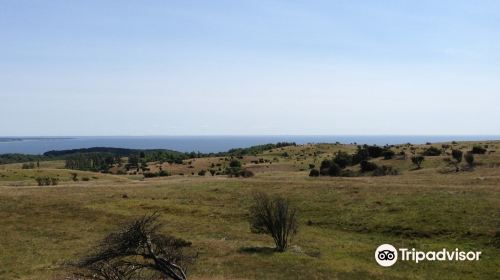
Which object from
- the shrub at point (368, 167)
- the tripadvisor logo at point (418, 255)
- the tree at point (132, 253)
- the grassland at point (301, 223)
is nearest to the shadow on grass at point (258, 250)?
the grassland at point (301, 223)

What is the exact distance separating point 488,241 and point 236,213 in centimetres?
2431

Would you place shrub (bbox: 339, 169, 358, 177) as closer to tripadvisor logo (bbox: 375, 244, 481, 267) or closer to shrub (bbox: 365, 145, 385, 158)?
shrub (bbox: 365, 145, 385, 158)

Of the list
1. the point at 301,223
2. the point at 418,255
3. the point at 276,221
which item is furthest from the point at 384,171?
the point at 418,255

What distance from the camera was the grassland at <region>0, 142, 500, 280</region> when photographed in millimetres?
31594

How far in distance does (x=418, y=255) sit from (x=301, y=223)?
47.4 feet

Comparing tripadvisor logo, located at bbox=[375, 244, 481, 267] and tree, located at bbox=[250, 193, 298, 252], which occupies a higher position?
tree, located at bbox=[250, 193, 298, 252]

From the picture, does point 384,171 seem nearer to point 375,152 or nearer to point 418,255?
point 375,152

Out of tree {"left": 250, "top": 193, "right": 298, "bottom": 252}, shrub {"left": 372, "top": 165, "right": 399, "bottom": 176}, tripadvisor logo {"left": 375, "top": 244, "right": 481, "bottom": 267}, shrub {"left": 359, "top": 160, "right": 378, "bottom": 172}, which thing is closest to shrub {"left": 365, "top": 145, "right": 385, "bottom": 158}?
shrub {"left": 359, "top": 160, "right": 378, "bottom": 172}

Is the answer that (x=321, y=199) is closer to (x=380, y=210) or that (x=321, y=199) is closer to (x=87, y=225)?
(x=380, y=210)

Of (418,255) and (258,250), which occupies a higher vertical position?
(418,255)

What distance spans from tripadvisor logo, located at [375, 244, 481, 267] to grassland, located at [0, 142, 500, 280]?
0.64 metres

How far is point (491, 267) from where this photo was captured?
30547mm

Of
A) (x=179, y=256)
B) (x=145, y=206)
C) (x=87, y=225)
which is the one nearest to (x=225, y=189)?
(x=145, y=206)

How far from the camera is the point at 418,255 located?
33719 mm
